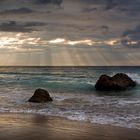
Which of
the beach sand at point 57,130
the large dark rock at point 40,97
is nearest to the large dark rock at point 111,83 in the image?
the large dark rock at point 40,97

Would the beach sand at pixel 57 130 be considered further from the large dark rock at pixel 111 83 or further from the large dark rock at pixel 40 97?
the large dark rock at pixel 111 83

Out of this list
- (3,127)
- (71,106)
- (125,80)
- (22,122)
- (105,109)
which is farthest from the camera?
(125,80)

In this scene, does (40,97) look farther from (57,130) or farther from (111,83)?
(111,83)

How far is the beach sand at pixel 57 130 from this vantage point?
38.5 ft

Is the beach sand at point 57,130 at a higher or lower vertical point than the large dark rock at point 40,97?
lower

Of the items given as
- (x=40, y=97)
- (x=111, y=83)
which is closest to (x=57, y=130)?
(x=40, y=97)

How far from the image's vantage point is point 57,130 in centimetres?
1297

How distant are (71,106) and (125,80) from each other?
20.3 metres

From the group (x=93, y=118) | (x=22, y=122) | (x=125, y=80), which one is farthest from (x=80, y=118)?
(x=125, y=80)

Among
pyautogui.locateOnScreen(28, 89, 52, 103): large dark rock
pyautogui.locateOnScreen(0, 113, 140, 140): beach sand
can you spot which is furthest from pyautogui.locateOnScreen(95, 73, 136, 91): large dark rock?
pyautogui.locateOnScreen(0, 113, 140, 140): beach sand

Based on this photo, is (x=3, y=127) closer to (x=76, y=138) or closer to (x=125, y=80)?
(x=76, y=138)

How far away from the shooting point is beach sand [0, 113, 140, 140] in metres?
11.7

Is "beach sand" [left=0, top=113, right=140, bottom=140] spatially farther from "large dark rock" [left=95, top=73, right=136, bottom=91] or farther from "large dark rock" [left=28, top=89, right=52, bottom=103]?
"large dark rock" [left=95, top=73, right=136, bottom=91]

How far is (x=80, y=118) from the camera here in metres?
16.3
